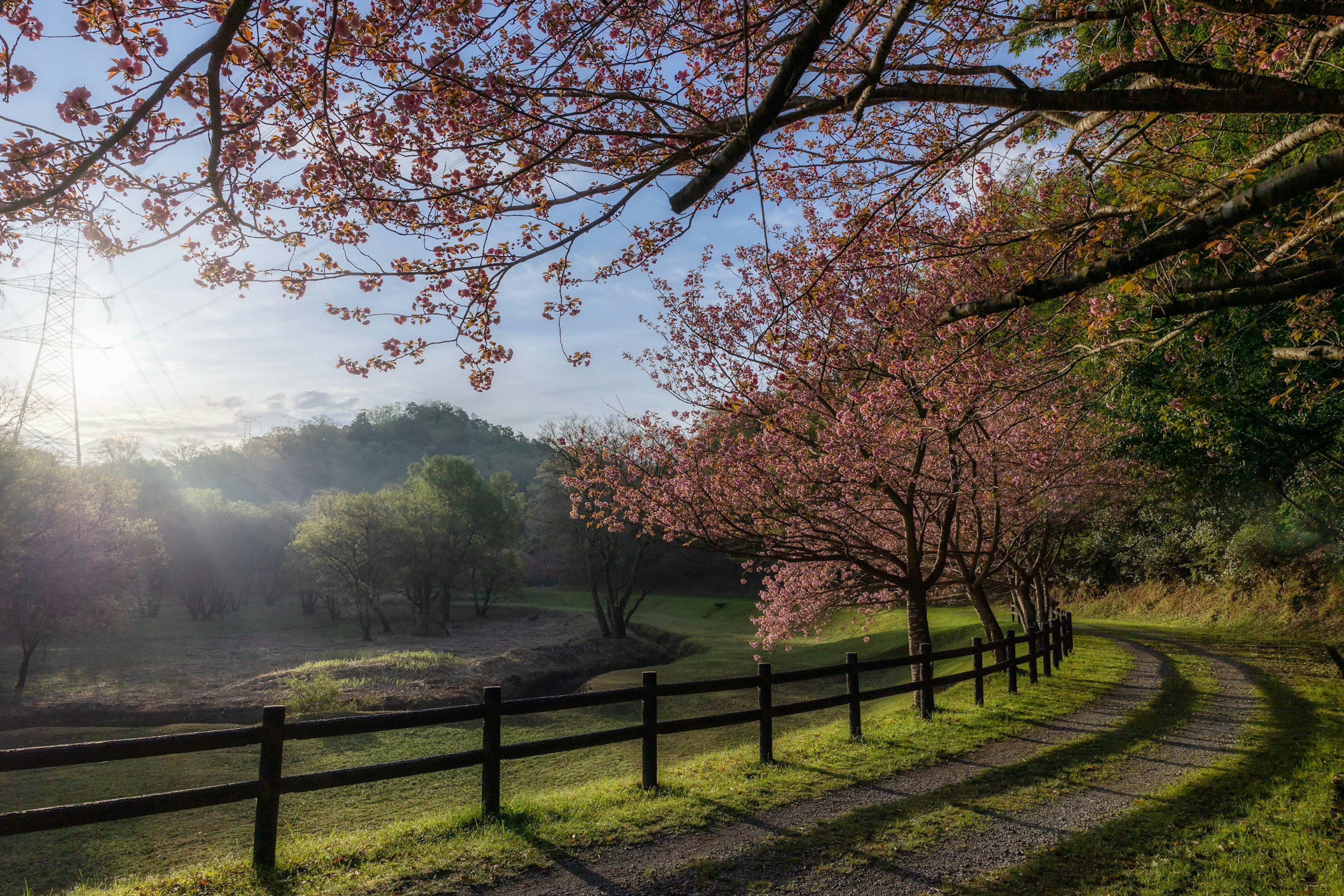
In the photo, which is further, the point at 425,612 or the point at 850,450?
the point at 425,612

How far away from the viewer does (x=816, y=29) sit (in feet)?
11.5

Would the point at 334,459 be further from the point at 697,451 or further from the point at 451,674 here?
the point at 697,451

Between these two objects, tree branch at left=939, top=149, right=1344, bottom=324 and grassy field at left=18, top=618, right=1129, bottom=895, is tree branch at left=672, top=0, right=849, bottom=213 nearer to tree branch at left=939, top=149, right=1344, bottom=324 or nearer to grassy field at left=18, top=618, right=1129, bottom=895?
tree branch at left=939, top=149, right=1344, bottom=324

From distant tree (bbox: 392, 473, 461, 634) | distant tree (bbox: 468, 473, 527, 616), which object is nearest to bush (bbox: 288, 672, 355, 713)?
distant tree (bbox: 392, 473, 461, 634)

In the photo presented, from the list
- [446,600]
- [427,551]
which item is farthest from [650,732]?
[446,600]

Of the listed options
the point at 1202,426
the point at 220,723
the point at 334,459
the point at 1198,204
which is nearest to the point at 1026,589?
the point at 1202,426

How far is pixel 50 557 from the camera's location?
23.5m

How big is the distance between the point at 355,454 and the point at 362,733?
5516 inches

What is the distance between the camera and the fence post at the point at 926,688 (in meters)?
10.4

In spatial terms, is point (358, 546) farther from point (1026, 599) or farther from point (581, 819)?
point (581, 819)

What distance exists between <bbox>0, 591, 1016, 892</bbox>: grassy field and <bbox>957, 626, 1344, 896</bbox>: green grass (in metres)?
4.48

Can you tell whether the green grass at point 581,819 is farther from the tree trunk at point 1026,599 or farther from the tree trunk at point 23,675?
the tree trunk at point 23,675

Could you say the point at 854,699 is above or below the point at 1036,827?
above

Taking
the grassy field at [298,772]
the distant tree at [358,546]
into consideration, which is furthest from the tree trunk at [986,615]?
the distant tree at [358,546]
